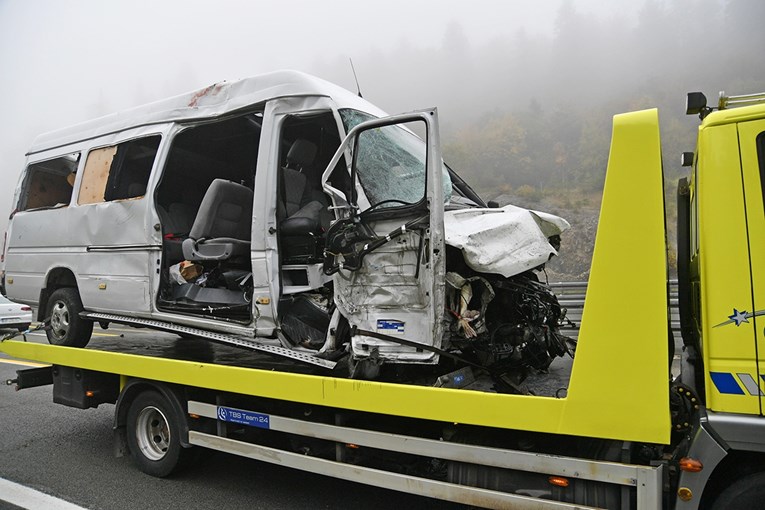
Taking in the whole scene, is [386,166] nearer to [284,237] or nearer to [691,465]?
[284,237]

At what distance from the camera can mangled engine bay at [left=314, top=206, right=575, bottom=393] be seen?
3.29 meters

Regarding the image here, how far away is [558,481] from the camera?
2.71 m

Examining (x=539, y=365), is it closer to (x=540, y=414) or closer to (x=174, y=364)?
(x=540, y=414)

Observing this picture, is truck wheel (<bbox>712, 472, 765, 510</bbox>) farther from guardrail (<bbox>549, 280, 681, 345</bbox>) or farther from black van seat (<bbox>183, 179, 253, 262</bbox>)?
black van seat (<bbox>183, 179, 253, 262</bbox>)

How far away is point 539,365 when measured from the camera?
12.2 feet

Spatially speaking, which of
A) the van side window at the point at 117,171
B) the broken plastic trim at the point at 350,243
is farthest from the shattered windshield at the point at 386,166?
the van side window at the point at 117,171

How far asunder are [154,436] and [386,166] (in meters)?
3.15

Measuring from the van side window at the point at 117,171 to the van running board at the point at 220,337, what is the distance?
3.78 ft

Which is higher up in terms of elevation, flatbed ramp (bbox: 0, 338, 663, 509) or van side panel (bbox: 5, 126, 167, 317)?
van side panel (bbox: 5, 126, 167, 317)

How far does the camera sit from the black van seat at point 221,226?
4918mm

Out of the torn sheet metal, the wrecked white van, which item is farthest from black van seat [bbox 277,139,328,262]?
the torn sheet metal

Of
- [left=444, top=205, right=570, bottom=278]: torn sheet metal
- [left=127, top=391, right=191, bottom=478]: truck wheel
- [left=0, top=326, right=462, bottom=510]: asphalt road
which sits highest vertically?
[left=444, top=205, right=570, bottom=278]: torn sheet metal

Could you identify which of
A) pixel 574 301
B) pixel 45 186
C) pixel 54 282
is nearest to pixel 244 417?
pixel 54 282

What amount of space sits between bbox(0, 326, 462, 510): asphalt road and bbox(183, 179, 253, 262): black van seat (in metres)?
1.87
